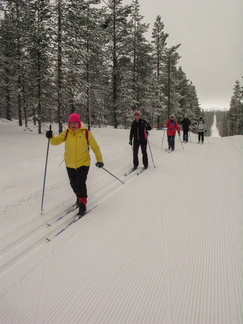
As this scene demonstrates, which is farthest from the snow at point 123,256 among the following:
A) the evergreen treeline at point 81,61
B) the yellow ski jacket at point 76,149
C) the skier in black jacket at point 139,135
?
the evergreen treeline at point 81,61

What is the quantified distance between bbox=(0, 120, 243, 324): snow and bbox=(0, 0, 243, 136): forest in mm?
10502

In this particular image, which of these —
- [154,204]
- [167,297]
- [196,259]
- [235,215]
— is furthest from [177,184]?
[167,297]

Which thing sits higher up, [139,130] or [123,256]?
[139,130]

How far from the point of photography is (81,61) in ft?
50.9

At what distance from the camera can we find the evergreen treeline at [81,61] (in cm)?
1336

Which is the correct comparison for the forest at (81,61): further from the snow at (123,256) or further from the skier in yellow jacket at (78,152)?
the snow at (123,256)

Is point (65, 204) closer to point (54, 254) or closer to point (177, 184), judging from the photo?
point (54, 254)

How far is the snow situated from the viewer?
212 cm

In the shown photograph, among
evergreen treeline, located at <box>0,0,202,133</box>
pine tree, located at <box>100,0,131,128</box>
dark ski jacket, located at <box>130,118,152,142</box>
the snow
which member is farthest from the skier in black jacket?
pine tree, located at <box>100,0,131,128</box>

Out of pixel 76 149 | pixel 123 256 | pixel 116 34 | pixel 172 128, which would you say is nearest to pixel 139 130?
pixel 76 149

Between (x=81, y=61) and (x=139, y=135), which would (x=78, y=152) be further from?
(x=81, y=61)

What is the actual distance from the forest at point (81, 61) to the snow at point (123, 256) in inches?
413

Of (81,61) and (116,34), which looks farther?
(116,34)

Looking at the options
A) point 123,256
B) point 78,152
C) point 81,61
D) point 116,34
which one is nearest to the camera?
Result: point 123,256
